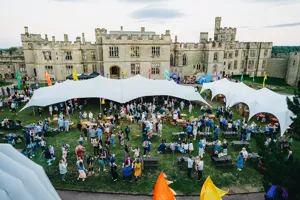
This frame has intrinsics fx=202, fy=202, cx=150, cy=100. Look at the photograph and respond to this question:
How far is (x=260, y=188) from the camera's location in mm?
9719

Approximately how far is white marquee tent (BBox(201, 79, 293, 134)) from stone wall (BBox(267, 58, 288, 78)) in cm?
2670

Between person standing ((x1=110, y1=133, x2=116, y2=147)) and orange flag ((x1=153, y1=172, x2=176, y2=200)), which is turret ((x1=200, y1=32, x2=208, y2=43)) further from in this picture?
orange flag ((x1=153, y1=172, x2=176, y2=200))

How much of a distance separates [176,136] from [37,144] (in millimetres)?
9414

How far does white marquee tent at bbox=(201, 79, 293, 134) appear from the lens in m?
14.5

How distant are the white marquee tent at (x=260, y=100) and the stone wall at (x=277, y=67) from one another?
26702mm

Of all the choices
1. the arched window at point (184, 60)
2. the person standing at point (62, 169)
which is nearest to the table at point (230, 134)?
the person standing at point (62, 169)

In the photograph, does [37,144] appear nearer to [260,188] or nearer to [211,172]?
[211,172]

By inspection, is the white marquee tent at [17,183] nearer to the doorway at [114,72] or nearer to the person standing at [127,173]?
the person standing at [127,173]

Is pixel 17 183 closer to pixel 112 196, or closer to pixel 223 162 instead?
pixel 112 196

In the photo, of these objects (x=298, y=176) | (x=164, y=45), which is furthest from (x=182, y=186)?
(x=164, y=45)

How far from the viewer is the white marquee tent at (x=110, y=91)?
62.6 ft

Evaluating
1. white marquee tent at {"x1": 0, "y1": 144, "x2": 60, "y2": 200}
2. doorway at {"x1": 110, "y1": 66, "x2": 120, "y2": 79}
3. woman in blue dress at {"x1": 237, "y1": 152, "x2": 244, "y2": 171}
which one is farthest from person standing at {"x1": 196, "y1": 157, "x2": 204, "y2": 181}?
doorway at {"x1": 110, "y1": 66, "x2": 120, "y2": 79}

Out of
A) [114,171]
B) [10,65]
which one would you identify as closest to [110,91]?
[114,171]

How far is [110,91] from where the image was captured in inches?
796
